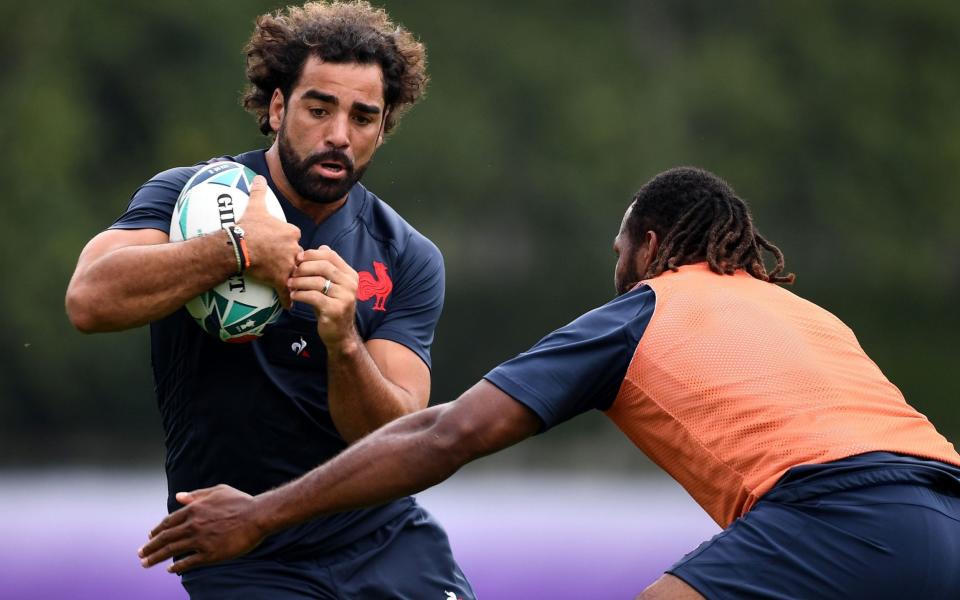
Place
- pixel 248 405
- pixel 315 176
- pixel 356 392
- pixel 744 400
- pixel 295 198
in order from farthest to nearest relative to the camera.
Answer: pixel 295 198 → pixel 315 176 → pixel 248 405 → pixel 356 392 → pixel 744 400

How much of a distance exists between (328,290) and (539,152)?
69.6 feet

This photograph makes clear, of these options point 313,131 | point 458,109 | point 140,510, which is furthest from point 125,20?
point 313,131

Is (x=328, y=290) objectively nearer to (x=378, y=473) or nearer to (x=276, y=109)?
(x=378, y=473)

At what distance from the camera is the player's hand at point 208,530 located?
4.60 meters

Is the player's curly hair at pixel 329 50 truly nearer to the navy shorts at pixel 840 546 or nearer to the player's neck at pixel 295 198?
the player's neck at pixel 295 198

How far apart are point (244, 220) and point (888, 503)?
7.32 ft

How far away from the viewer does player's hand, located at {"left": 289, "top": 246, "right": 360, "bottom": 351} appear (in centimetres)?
505

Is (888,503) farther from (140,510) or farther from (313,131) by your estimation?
(140,510)

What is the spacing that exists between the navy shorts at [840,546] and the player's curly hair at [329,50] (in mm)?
2334

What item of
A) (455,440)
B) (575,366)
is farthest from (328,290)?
(575,366)

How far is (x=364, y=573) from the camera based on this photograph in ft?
17.9

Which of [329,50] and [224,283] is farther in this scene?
[329,50]

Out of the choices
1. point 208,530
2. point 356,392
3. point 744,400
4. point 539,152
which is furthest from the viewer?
point 539,152

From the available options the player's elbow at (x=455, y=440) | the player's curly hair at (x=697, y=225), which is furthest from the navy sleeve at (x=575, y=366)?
the player's curly hair at (x=697, y=225)
